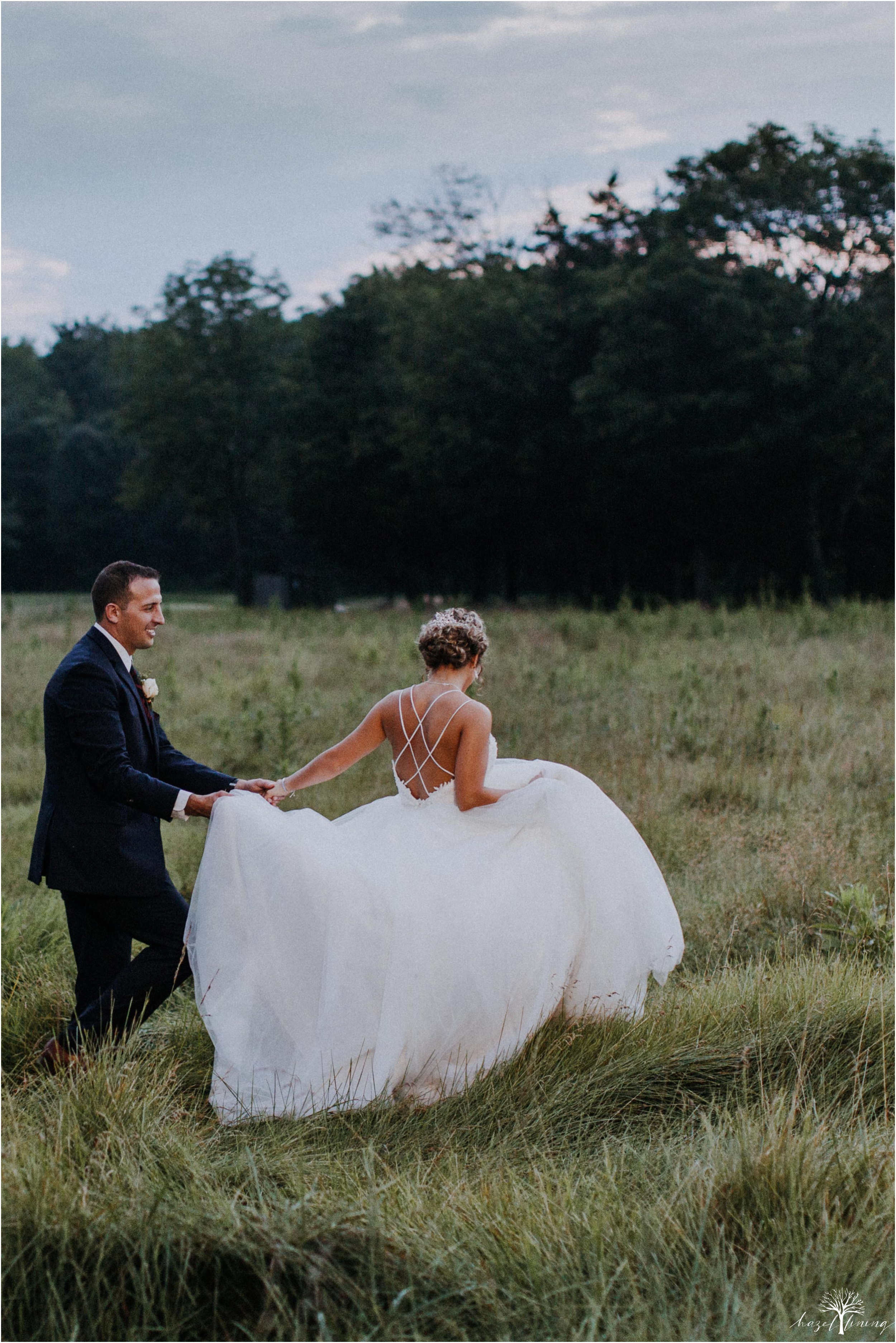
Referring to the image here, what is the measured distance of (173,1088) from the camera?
3791mm

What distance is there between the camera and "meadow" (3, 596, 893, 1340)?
2719 mm

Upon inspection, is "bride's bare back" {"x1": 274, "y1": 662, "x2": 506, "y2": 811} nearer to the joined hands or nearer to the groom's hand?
the joined hands

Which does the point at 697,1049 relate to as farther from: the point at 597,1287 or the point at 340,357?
the point at 340,357

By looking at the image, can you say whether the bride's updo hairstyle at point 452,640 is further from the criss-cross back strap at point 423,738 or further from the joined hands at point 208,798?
the joined hands at point 208,798

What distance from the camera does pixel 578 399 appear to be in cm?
3416

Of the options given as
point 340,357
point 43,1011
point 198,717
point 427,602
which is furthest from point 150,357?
point 43,1011

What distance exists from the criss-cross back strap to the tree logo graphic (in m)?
2.40

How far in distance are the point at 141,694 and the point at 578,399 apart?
104 feet

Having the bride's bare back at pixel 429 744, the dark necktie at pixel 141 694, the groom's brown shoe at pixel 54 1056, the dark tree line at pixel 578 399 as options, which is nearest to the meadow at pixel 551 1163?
A: the groom's brown shoe at pixel 54 1056

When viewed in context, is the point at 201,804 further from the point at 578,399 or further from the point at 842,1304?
the point at 578,399

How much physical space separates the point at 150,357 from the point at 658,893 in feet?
156

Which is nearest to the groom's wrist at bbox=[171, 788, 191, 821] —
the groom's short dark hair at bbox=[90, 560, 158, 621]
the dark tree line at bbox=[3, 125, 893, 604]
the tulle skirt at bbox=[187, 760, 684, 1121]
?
the tulle skirt at bbox=[187, 760, 684, 1121]

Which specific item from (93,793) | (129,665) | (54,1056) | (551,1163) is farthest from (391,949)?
(129,665)

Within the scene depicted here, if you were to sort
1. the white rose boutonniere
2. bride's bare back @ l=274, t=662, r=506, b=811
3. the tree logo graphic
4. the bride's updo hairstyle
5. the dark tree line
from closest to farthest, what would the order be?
the tree logo graphic < the white rose boutonniere < bride's bare back @ l=274, t=662, r=506, b=811 < the bride's updo hairstyle < the dark tree line
